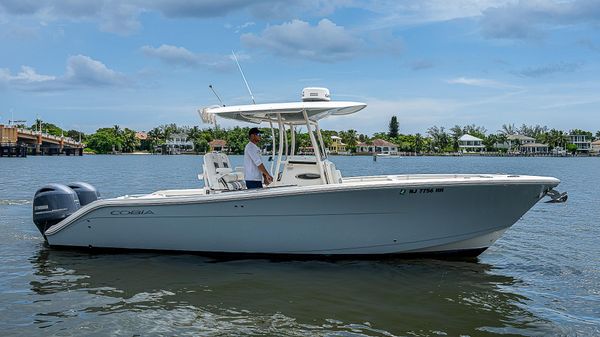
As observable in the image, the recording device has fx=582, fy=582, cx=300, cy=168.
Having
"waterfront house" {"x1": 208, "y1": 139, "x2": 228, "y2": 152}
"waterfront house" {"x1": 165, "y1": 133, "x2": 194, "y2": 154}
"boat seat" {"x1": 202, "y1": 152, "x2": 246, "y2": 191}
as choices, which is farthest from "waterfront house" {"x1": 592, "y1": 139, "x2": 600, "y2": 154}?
"boat seat" {"x1": 202, "y1": 152, "x2": 246, "y2": 191}

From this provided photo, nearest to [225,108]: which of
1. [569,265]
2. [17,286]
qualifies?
[17,286]

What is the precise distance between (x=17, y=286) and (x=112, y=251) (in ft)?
6.24

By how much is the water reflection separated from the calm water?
16 mm

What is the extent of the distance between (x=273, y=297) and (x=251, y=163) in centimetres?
263

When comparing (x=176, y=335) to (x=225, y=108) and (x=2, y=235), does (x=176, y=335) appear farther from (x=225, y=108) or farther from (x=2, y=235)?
(x=2, y=235)

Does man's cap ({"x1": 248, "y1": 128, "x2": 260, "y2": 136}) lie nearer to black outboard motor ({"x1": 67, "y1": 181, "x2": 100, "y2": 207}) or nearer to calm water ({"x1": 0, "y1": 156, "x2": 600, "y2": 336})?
calm water ({"x1": 0, "y1": 156, "x2": 600, "y2": 336})

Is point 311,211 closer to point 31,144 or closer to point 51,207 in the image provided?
point 51,207

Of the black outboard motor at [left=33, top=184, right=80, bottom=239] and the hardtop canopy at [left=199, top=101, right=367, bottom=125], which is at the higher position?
the hardtop canopy at [left=199, top=101, right=367, bottom=125]

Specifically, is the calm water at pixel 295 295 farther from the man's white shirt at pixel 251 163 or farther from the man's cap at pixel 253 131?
the man's cap at pixel 253 131

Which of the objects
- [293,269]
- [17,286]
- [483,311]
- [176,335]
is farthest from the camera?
[293,269]

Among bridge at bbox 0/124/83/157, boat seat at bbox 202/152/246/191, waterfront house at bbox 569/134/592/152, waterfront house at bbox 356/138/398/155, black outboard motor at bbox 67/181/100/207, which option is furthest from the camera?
waterfront house at bbox 569/134/592/152

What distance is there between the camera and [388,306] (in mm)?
7840

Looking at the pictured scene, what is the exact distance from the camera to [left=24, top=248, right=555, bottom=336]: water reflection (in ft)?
23.2

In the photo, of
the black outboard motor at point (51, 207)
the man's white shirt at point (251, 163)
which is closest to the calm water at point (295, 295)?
the black outboard motor at point (51, 207)
